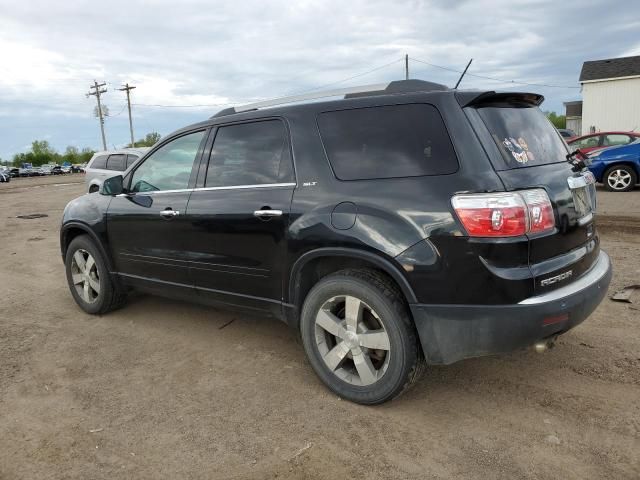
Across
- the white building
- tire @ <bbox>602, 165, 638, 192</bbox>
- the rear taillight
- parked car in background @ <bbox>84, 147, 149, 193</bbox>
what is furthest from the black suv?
the white building

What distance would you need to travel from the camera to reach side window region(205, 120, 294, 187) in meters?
3.55

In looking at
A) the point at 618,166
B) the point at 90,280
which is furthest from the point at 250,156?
the point at 618,166

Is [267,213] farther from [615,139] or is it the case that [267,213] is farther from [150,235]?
[615,139]

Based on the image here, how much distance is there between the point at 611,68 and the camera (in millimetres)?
33812

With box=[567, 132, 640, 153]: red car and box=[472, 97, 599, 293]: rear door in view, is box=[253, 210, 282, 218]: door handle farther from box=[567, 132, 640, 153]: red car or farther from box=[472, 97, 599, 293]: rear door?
box=[567, 132, 640, 153]: red car

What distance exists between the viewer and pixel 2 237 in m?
10.6

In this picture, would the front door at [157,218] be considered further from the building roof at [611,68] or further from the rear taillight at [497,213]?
the building roof at [611,68]

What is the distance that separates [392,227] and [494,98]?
3.32ft

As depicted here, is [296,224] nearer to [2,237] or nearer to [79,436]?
[79,436]

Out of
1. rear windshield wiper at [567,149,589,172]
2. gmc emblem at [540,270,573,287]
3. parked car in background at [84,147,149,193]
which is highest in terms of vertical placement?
parked car in background at [84,147,149,193]

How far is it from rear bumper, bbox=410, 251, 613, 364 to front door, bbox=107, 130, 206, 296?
209cm

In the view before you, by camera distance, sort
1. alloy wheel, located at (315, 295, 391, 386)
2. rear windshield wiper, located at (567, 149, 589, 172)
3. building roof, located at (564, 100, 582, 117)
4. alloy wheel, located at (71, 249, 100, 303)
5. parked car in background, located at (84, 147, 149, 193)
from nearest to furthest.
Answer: alloy wheel, located at (315, 295, 391, 386) < rear windshield wiper, located at (567, 149, 589, 172) < alloy wheel, located at (71, 249, 100, 303) < parked car in background, located at (84, 147, 149, 193) < building roof, located at (564, 100, 582, 117)

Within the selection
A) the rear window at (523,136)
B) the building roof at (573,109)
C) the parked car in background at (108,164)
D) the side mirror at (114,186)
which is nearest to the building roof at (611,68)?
the building roof at (573,109)

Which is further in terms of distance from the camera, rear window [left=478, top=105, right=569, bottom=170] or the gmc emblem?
rear window [left=478, top=105, right=569, bottom=170]
